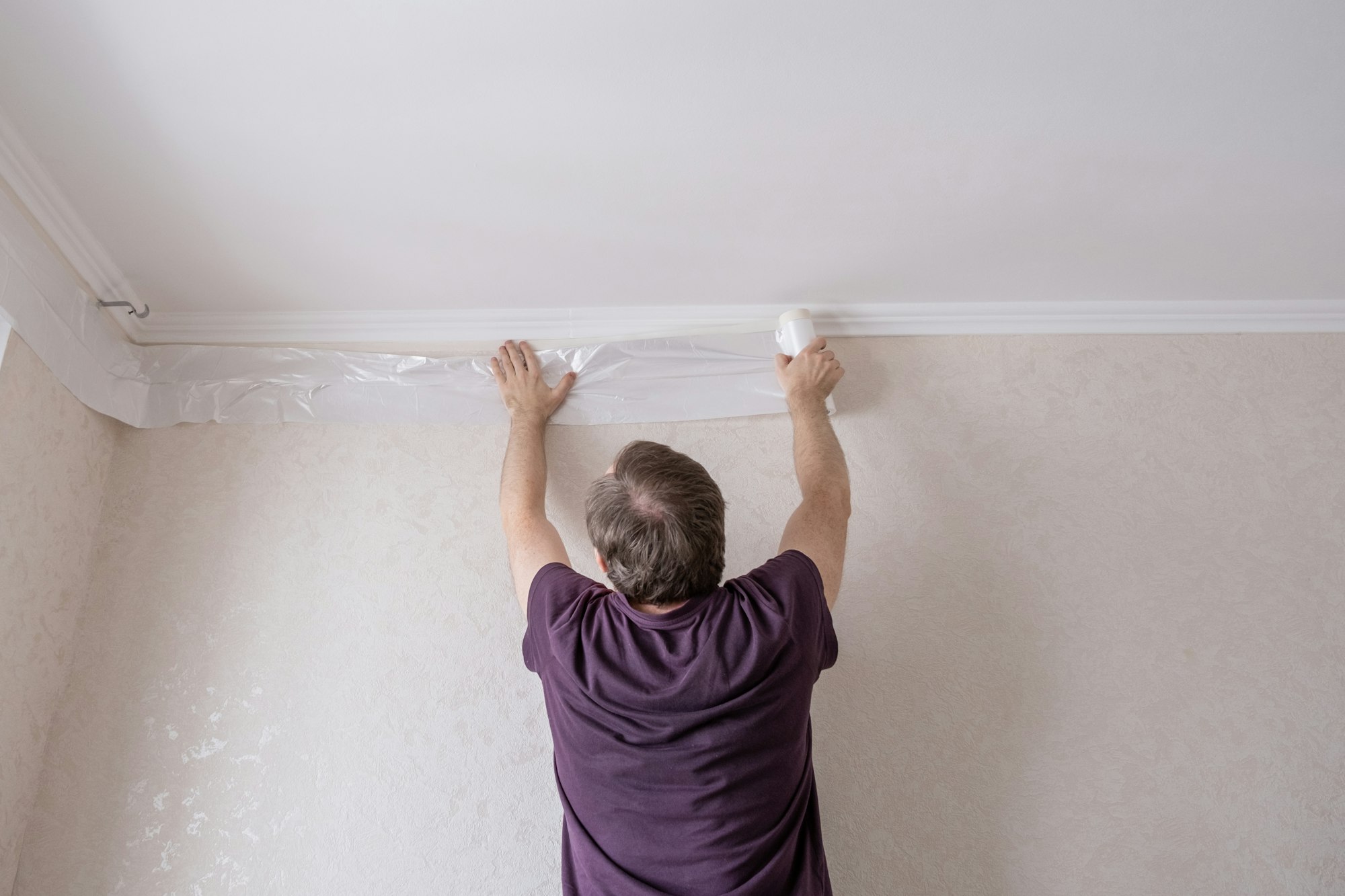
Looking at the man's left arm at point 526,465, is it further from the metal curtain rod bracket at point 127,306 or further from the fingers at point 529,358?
the metal curtain rod bracket at point 127,306

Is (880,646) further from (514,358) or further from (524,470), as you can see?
(514,358)

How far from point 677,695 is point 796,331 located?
84 centimetres

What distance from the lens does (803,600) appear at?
4.02 ft

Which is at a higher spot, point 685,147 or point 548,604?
point 685,147

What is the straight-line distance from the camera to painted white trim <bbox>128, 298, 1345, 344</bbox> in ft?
5.76

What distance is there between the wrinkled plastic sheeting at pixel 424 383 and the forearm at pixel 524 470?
87 mm

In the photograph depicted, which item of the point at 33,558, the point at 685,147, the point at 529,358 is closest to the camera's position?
the point at 685,147

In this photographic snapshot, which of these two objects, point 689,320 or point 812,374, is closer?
point 812,374

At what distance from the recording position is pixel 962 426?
175cm

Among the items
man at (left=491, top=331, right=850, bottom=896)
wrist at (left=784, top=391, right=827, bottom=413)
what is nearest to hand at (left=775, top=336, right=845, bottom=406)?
wrist at (left=784, top=391, right=827, bottom=413)

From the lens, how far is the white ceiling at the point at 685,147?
114cm

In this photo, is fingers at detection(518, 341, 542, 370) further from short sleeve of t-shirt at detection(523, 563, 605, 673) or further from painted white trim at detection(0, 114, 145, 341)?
painted white trim at detection(0, 114, 145, 341)

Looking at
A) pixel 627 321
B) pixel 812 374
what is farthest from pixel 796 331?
pixel 627 321

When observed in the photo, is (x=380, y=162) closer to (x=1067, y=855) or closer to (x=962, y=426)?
(x=962, y=426)
